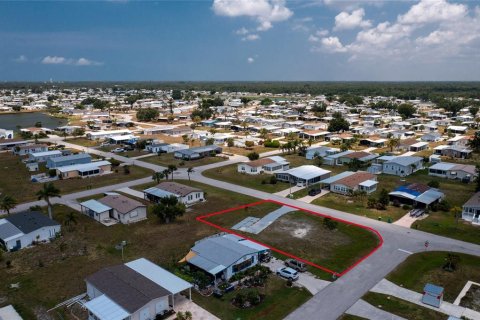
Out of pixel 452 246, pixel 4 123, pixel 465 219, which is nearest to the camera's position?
pixel 452 246

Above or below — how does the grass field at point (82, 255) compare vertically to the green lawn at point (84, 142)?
below

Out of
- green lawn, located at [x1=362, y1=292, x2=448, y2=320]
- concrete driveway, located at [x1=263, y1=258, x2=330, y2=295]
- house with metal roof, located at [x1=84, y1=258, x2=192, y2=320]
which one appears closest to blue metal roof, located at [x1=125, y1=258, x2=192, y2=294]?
house with metal roof, located at [x1=84, y1=258, x2=192, y2=320]

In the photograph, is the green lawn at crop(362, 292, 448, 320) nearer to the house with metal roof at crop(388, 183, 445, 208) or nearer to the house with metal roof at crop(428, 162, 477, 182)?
the house with metal roof at crop(388, 183, 445, 208)

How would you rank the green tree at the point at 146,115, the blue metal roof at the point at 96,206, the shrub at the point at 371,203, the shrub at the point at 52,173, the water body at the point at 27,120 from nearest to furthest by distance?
1. the blue metal roof at the point at 96,206
2. the shrub at the point at 371,203
3. the shrub at the point at 52,173
4. the water body at the point at 27,120
5. the green tree at the point at 146,115

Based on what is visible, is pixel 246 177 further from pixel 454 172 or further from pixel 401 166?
pixel 454 172

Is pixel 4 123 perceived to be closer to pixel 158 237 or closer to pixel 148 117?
pixel 148 117

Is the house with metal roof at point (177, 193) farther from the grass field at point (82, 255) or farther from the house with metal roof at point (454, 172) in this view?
the house with metal roof at point (454, 172)

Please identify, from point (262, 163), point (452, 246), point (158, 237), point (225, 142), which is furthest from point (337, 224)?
point (225, 142)

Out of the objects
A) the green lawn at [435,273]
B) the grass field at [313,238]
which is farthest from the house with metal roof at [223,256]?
the green lawn at [435,273]
